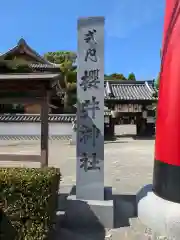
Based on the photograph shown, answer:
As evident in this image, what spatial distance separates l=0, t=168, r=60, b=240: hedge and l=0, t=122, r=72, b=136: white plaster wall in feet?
56.2

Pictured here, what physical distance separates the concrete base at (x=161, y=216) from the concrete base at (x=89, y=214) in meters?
0.56

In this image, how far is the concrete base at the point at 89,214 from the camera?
397 cm

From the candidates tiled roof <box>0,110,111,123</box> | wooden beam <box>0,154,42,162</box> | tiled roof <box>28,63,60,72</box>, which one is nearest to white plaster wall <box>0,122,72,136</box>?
tiled roof <box>0,110,111,123</box>

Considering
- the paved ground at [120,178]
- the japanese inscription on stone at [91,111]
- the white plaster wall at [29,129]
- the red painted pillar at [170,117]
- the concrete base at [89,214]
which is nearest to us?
the red painted pillar at [170,117]

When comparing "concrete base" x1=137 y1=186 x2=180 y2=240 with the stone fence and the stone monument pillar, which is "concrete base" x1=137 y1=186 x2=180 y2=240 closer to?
the stone monument pillar

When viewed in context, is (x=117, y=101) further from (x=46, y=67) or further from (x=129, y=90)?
(x=46, y=67)

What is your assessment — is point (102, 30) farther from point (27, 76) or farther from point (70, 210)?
point (70, 210)

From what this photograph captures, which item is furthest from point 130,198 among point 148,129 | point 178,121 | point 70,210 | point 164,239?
point 148,129

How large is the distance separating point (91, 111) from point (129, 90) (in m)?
21.9

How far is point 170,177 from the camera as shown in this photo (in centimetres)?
335

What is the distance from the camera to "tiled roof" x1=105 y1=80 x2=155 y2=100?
2362 centimetres

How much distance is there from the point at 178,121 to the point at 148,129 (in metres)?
20.3

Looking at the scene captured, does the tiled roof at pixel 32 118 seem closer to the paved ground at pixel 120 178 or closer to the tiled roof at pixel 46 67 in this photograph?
the tiled roof at pixel 46 67

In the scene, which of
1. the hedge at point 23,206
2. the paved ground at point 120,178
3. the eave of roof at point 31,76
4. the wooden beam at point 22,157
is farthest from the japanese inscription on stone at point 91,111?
the hedge at point 23,206
